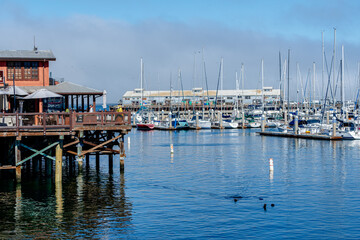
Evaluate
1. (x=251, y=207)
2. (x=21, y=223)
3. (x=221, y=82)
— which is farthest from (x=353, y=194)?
(x=221, y=82)

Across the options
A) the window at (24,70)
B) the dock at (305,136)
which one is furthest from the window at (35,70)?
the dock at (305,136)

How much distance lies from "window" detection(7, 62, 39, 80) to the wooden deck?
6461 millimetres

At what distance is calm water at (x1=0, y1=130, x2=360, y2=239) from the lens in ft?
83.1

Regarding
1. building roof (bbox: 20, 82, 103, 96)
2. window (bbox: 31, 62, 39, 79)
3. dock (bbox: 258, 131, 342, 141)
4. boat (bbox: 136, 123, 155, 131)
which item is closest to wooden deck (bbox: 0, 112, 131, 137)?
building roof (bbox: 20, 82, 103, 96)

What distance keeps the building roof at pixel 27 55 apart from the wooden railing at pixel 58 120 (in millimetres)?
7117

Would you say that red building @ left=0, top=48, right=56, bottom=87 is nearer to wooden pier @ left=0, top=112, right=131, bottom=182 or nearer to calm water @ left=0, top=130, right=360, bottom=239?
wooden pier @ left=0, top=112, right=131, bottom=182

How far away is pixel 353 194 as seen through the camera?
34.4m

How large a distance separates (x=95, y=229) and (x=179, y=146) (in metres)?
47.5

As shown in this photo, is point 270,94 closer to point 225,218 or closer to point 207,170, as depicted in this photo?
point 207,170

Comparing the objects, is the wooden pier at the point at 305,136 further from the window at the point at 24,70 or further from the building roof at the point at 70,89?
the window at the point at 24,70

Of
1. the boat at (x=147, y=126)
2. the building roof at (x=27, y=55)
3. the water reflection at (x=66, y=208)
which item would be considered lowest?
the water reflection at (x=66, y=208)

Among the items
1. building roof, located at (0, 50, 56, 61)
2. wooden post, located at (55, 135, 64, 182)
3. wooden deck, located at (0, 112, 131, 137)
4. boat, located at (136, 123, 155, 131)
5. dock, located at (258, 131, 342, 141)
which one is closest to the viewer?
wooden deck, located at (0, 112, 131, 137)

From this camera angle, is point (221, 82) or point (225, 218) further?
point (221, 82)

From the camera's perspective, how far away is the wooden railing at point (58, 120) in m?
33.8
